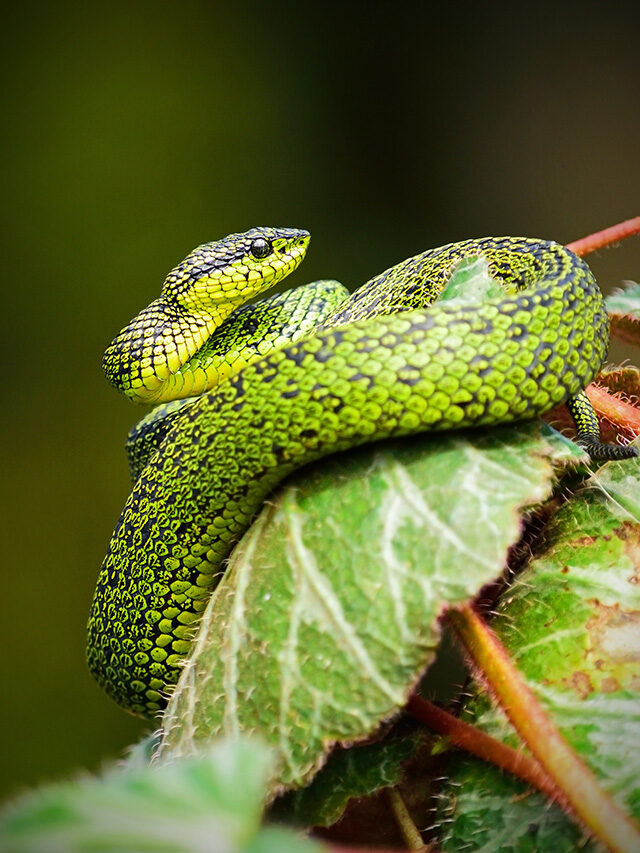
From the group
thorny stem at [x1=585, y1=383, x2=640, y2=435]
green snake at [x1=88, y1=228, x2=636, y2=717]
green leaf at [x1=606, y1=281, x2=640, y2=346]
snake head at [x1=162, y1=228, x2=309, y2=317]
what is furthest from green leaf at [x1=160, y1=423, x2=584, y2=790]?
snake head at [x1=162, y1=228, x2=309, y2=317]

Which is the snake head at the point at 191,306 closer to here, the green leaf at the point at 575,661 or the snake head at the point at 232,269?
the snake head at the point at 232,269

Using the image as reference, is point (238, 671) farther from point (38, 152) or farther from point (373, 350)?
point (38, 152)

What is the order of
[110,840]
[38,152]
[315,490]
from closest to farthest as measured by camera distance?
1. [110,840]
2. [315,490]
3. [38,152]

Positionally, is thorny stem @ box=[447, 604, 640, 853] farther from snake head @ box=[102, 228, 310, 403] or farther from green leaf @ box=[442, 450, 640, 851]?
snake head @ box=[102, 228, 310, 403]

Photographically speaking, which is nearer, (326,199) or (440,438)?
(440,438)

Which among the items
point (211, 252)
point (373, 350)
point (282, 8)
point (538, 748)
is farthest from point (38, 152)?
point (538, 748)

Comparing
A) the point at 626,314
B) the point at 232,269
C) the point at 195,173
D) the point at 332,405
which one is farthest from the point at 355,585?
the point at 195,173

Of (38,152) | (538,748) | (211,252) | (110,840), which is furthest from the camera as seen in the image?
(38,152)
